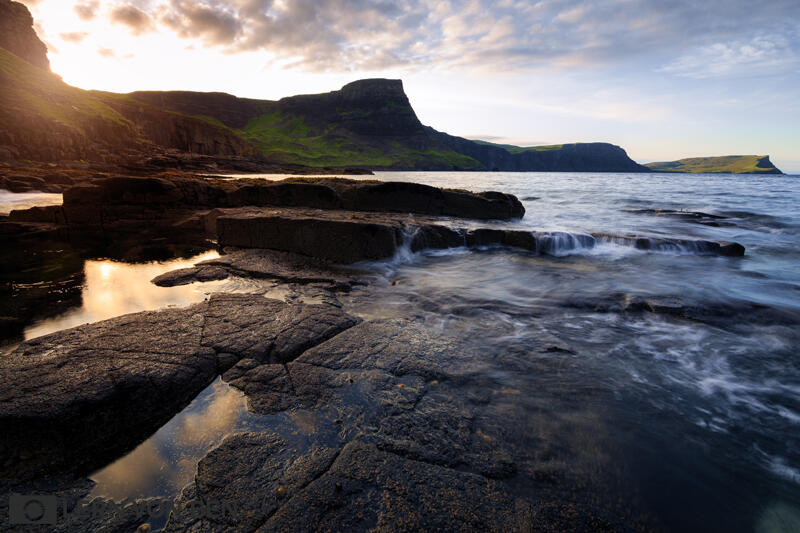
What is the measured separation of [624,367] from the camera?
4.32 metres

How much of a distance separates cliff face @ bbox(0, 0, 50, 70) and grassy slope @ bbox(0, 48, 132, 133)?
3194 centimetres

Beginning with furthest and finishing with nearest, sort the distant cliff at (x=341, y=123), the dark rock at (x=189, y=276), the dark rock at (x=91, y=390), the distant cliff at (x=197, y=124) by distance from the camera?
the distant cliff at (x=341, y=123) → the distant cliff at (x=197, y=124) → the dark rock at (x=189, y=276) → the dark rock at (x=91, y=390)

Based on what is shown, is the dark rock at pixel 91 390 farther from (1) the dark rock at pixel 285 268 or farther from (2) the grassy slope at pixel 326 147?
(2) the grassy slope at pixel 326 147

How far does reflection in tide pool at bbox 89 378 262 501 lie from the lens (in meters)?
2.37

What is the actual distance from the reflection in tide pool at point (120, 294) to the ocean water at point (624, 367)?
5 cm

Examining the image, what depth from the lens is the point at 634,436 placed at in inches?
123

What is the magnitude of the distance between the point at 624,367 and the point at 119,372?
→ 5.45 meters

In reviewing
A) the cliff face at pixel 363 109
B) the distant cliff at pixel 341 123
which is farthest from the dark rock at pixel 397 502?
the cliff face at pixel 363 109

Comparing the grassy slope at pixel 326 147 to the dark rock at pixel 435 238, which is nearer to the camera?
the dark rock at pixel 435 238

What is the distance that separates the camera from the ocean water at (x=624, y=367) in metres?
2.61

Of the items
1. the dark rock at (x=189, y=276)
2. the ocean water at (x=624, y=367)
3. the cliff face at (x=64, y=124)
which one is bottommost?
the ocean water at (x=624, y=367)

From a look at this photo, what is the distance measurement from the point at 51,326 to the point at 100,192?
12.9 metres

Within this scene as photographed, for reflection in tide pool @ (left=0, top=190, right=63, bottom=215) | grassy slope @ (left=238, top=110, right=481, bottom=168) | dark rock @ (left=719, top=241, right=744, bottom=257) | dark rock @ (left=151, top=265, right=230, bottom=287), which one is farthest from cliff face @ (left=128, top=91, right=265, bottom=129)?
dark rock @ (left=719, top=241, right=744, bottom=257)

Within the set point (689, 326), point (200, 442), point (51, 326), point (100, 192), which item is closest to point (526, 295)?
point (689, 326)
